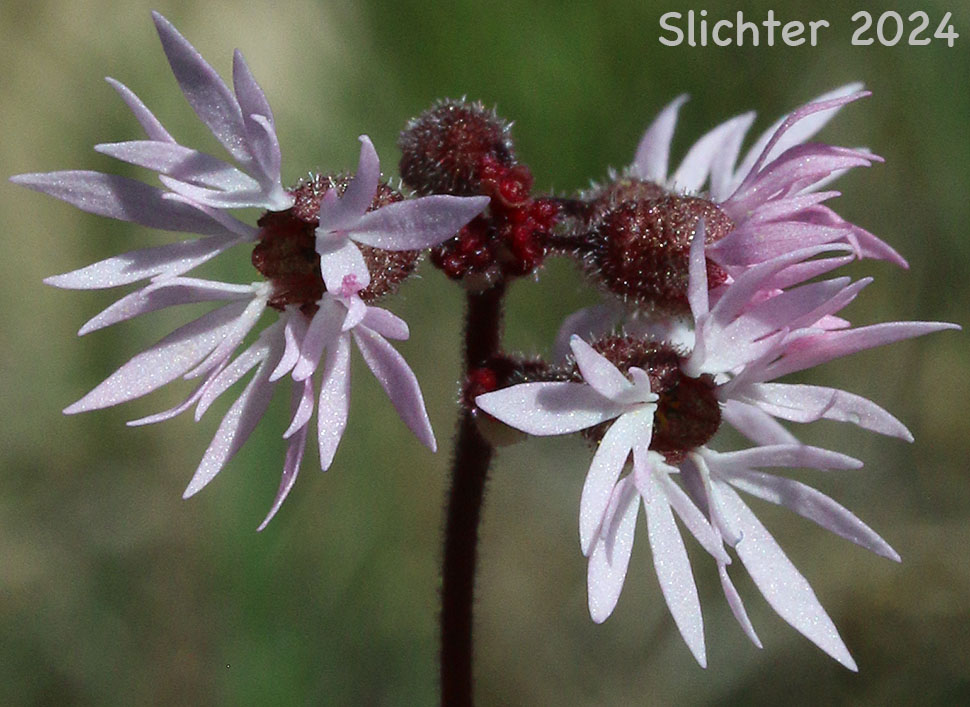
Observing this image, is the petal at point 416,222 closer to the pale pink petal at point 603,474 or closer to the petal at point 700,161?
the pale pink petal at point 603,474

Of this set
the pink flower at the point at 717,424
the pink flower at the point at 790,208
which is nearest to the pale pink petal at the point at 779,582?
the pink flower at the point at 717,424

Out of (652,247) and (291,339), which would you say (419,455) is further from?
(291,339)

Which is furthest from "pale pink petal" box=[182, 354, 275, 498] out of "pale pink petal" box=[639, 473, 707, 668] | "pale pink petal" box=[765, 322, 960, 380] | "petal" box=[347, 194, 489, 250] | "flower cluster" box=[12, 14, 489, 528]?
"pale pink petal" box=[765, 322, 960, 380]

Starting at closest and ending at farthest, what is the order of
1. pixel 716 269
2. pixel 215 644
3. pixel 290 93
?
pixel 716 269
pixel 215 644
pixel 290 93

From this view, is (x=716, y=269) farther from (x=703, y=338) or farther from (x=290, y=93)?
(x=290, y=93)

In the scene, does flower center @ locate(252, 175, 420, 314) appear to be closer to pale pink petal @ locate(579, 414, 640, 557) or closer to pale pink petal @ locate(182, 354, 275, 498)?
pale pink petal @ locate(182, 354, 275, 498)

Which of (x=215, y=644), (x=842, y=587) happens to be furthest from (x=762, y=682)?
(x=215, y=644)

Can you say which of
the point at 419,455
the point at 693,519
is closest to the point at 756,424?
the point at 693,519
